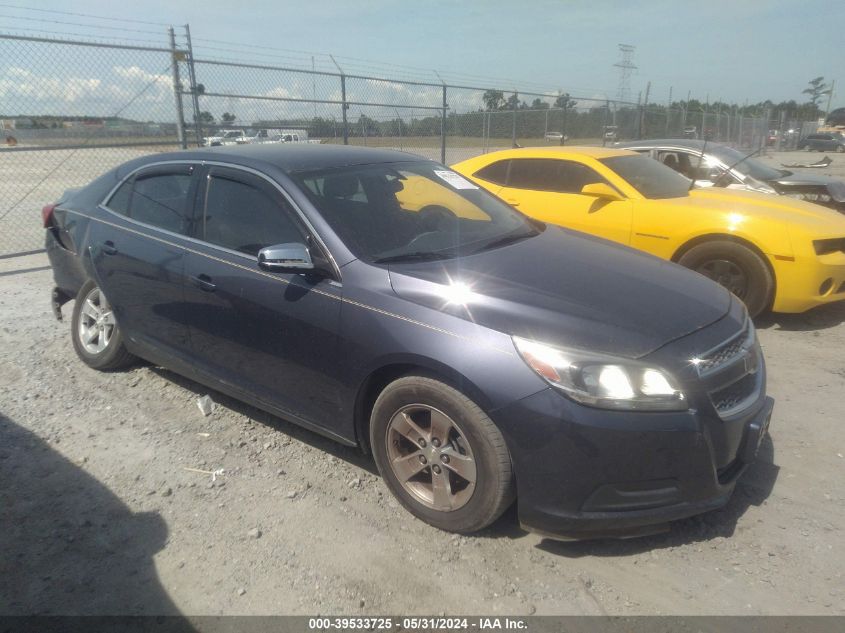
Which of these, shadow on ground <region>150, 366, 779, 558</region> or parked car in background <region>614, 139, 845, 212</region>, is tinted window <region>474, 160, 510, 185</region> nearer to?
parked car in background <region>614, 139, 845, 212</region>

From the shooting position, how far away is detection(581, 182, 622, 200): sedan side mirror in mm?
5703

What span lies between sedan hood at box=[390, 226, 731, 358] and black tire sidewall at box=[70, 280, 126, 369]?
7.75 feet

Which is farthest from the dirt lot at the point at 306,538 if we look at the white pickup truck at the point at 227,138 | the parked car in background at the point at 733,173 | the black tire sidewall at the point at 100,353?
the white pickup truck at the point at 227,138

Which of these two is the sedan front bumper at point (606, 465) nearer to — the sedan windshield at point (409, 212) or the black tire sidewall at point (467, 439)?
the black tire sidewall at point (467, 439)

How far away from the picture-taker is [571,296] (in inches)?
108

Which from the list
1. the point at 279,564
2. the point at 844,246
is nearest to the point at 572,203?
the point at 844,246

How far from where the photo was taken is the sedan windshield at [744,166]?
7657mm

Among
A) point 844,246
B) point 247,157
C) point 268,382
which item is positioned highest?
point 247,157

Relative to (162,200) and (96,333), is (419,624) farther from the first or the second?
(96,333)

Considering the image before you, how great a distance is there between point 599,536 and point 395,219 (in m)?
1.82

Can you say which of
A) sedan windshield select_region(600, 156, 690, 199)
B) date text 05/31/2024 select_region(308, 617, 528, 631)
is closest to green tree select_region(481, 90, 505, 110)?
sedan windshield select_region(600, 156, 690, 199)

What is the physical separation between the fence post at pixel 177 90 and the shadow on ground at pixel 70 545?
6149 mm

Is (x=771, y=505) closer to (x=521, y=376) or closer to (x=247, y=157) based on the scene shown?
(x=521, y=376)

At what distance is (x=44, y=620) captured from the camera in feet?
7.63
